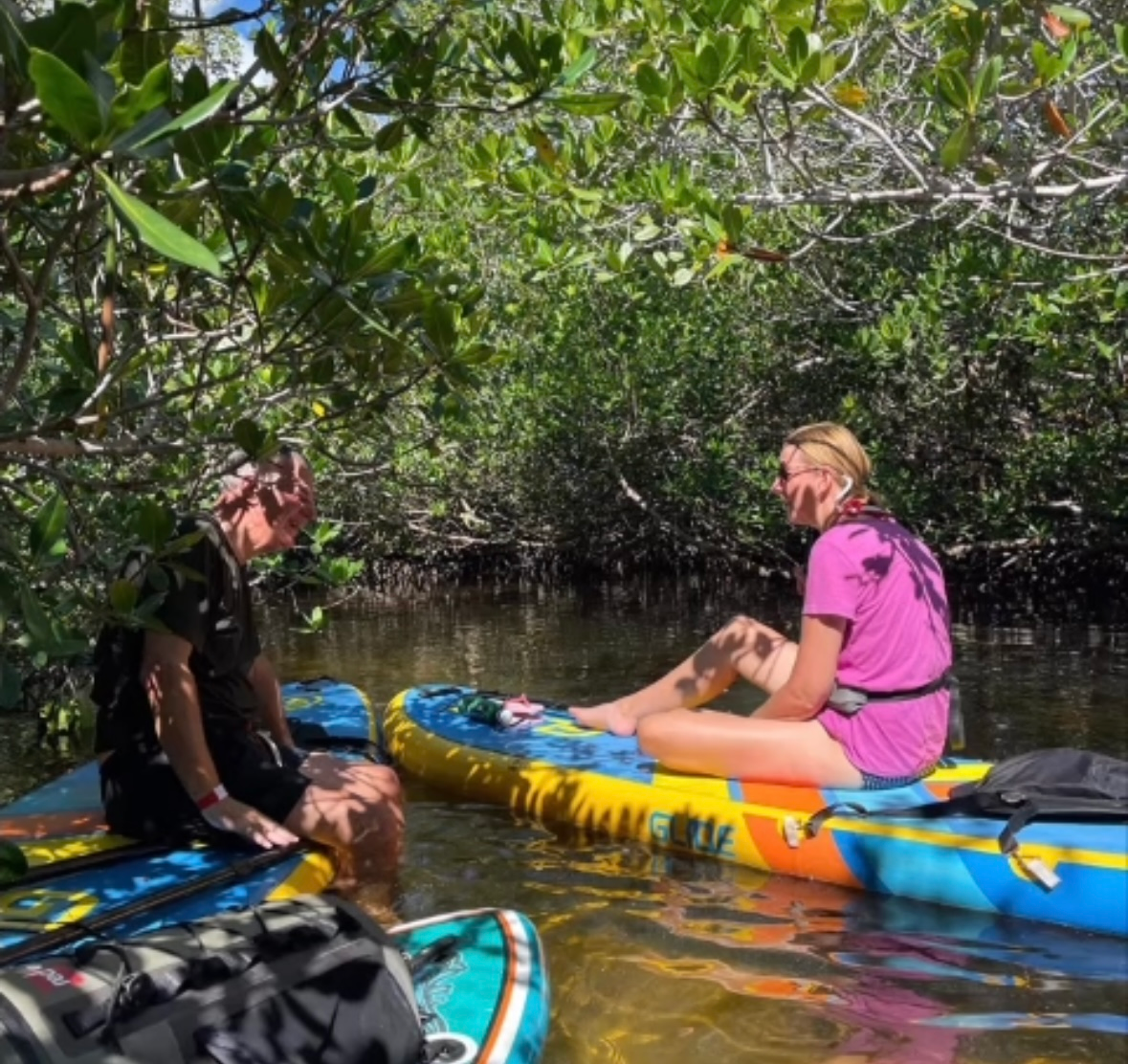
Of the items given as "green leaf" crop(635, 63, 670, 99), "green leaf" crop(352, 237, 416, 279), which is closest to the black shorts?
"green leaf" crop(352, 237, 416, 279)

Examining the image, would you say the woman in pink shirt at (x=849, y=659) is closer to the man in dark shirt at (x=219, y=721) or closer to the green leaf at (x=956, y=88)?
the green leaf at (x=956, y=88)

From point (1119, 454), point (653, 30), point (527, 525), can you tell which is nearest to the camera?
point (653, 30)

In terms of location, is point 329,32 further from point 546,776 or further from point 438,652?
point 438,652

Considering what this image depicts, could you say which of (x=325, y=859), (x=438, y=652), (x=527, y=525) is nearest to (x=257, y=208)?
(x=325, y=859)

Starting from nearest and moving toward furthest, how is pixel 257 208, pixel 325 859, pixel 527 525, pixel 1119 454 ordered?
pixel 257 208 → pixel 325 859 → pixel 1119 454 → pixel 527 525

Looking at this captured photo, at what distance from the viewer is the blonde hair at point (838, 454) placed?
188 inches

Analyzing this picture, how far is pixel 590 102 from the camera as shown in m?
2.83

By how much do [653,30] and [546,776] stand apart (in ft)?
9.78

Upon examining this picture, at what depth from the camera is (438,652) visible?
34.9ft

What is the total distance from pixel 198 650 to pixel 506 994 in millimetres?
1479

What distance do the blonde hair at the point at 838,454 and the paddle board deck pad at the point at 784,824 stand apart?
1038 mm

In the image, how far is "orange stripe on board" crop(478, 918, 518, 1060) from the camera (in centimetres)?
293

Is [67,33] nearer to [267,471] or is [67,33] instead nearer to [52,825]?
[267,471]

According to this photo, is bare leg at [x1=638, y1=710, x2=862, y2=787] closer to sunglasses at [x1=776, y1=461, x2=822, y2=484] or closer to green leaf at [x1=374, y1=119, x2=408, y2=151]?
sunglasses at [x1=776, y1=461, x2=822, y2=484]
